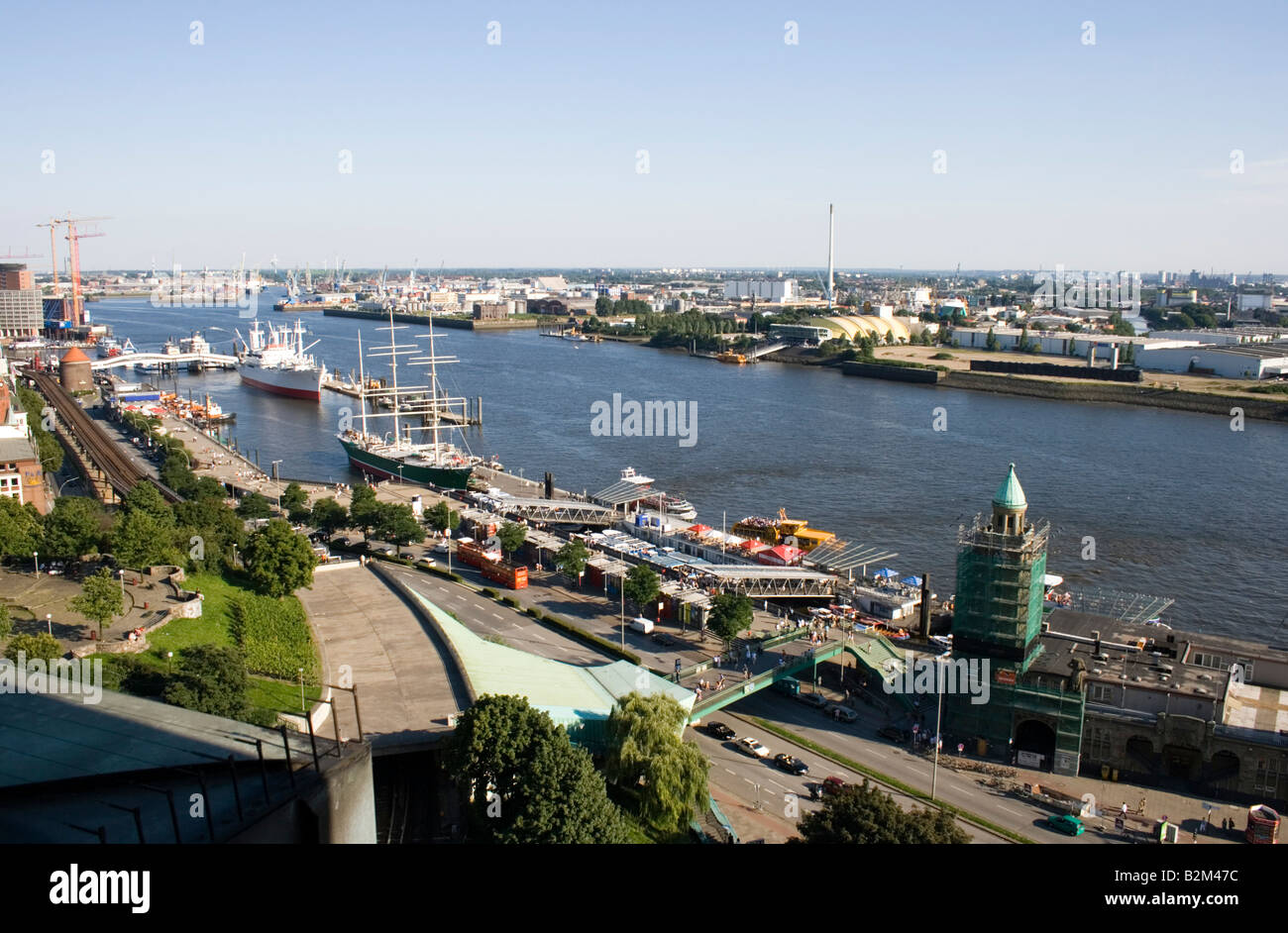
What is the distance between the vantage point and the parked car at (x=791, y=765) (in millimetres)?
11914

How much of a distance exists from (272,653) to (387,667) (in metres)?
1.81

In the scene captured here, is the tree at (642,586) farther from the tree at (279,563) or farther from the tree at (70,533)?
the tree at (70,533)

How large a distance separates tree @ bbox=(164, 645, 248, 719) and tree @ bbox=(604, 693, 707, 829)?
3.74 meters

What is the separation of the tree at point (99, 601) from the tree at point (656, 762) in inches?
250

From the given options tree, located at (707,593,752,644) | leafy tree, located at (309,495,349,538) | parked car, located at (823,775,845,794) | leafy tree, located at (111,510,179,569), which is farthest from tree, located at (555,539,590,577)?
parked car, located at (823,775,845,794)

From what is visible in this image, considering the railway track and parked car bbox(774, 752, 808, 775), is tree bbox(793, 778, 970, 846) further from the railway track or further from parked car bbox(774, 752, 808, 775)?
the railway track

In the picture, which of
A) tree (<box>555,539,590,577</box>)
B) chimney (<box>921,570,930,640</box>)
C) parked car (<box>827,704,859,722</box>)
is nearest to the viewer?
parked car (<box>827,704,859,722</box>)

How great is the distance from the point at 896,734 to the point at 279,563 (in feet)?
29.7

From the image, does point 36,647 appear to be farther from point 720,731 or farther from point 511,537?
point 511,537

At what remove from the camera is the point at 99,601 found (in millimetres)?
12008

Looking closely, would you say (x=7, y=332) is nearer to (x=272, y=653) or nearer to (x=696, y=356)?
(x=696, y=356)

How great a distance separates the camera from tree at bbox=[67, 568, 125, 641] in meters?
12.0

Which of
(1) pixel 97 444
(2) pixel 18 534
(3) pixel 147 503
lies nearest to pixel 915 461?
(3) pixel 147 503
